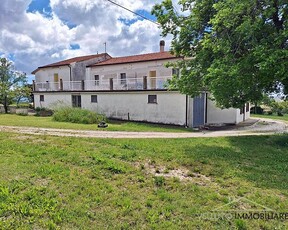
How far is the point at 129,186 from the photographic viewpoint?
4.82 meters

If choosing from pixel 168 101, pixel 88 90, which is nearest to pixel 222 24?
pixel 168 101

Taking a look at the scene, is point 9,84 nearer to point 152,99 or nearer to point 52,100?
point 52,100

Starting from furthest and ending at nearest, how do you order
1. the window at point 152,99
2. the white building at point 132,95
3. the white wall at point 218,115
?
the white wall at point 218,115, the window at point 152,99, the white building at point 132,95

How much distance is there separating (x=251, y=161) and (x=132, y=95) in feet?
42.1

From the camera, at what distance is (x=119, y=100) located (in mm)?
19906

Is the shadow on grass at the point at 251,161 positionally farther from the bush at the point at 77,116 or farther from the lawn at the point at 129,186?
the bush at the point at 77,116

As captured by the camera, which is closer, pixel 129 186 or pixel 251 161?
pixel 129 186

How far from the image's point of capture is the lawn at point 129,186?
3.59 meters

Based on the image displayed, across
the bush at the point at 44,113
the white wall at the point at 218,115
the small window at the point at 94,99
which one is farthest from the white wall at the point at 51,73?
the white wall at the point at 218,115

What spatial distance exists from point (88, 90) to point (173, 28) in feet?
43.2

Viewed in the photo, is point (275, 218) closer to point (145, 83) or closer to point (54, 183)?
point (54, 183)

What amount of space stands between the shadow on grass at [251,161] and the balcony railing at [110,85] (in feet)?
25.0

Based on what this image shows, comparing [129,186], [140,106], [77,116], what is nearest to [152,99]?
[140,106]

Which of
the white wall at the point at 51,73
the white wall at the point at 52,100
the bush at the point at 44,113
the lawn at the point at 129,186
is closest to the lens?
the lawn at the point at 129,186
